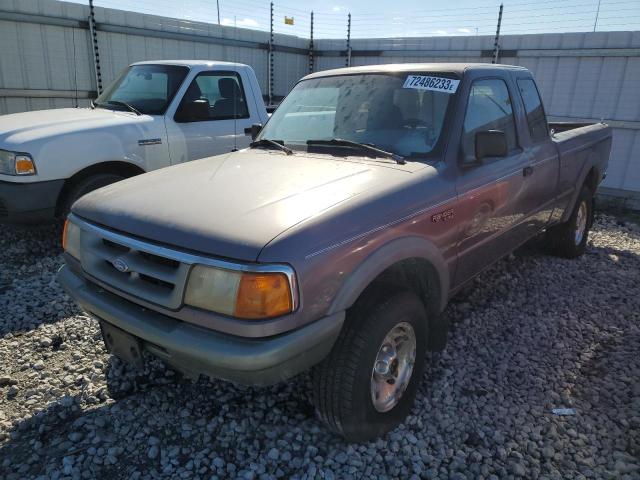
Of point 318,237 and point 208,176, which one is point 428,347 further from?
point 208,176

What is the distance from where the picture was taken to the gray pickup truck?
2.00 meters

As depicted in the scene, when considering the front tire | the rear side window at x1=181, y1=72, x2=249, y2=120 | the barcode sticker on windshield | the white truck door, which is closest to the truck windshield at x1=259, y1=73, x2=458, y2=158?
the barcode sticker on windshield

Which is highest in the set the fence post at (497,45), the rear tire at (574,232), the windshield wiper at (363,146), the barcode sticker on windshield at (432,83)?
the fence post at (497,45)

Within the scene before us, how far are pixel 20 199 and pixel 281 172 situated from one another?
3095 millimetres

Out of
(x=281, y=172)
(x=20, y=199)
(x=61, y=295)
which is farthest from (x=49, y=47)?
(x=281, y=172)

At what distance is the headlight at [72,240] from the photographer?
8.68 feet

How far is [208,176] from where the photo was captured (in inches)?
112

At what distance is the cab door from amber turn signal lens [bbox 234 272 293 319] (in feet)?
4.70

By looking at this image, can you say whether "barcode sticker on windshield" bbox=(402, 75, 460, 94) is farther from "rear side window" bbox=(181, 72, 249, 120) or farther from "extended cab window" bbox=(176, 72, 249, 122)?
"rear side window" bbox=(181, 72, 249, 120)

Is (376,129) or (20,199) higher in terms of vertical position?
(376,129)

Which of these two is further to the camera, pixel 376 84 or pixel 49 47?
pixel 49 47

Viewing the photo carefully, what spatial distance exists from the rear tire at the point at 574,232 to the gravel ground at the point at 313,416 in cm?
126

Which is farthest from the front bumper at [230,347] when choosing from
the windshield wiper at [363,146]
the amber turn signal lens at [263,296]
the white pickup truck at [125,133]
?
the white pickup truck at [125,133]

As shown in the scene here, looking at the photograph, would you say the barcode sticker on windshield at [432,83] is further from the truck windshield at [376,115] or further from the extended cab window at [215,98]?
the extended cab window at [215,98]
